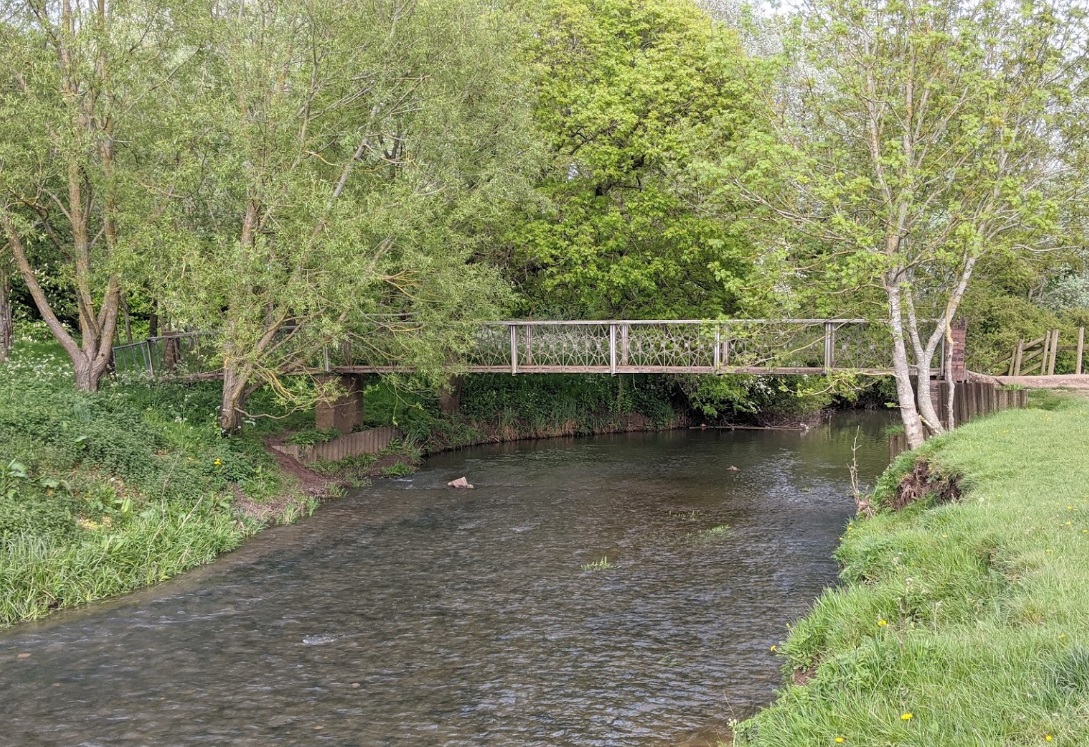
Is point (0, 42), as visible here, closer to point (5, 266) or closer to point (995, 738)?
point (5, 266)

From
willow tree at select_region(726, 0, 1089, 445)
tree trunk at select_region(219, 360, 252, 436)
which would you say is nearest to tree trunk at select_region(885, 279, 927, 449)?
willow tree at select_region(726, 0, 1089, 445)

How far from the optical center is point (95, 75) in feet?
64.4

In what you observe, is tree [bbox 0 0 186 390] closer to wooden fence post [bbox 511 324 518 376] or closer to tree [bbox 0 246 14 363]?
tree [bbox 0 246 14 363]

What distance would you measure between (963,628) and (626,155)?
22520 millimetres

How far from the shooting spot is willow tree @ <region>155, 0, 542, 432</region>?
62.5 ft

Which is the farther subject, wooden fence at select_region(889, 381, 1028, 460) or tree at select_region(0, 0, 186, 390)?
wooden fence at select_region(889, 381, 1028, 460)

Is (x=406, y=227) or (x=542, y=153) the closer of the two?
(x=406, y=227)

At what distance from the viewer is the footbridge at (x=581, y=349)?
21453 mm

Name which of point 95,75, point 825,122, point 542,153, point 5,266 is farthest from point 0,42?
point 825,122

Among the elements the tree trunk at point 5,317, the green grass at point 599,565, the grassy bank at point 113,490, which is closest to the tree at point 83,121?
the grassy bank at point 113,490

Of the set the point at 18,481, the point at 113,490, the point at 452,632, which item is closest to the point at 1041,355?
the point at 452,632

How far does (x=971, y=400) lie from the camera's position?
21.3 metres

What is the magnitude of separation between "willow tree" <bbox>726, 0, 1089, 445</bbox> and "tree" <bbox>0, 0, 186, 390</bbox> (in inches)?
520

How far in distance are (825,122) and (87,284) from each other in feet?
55.8
